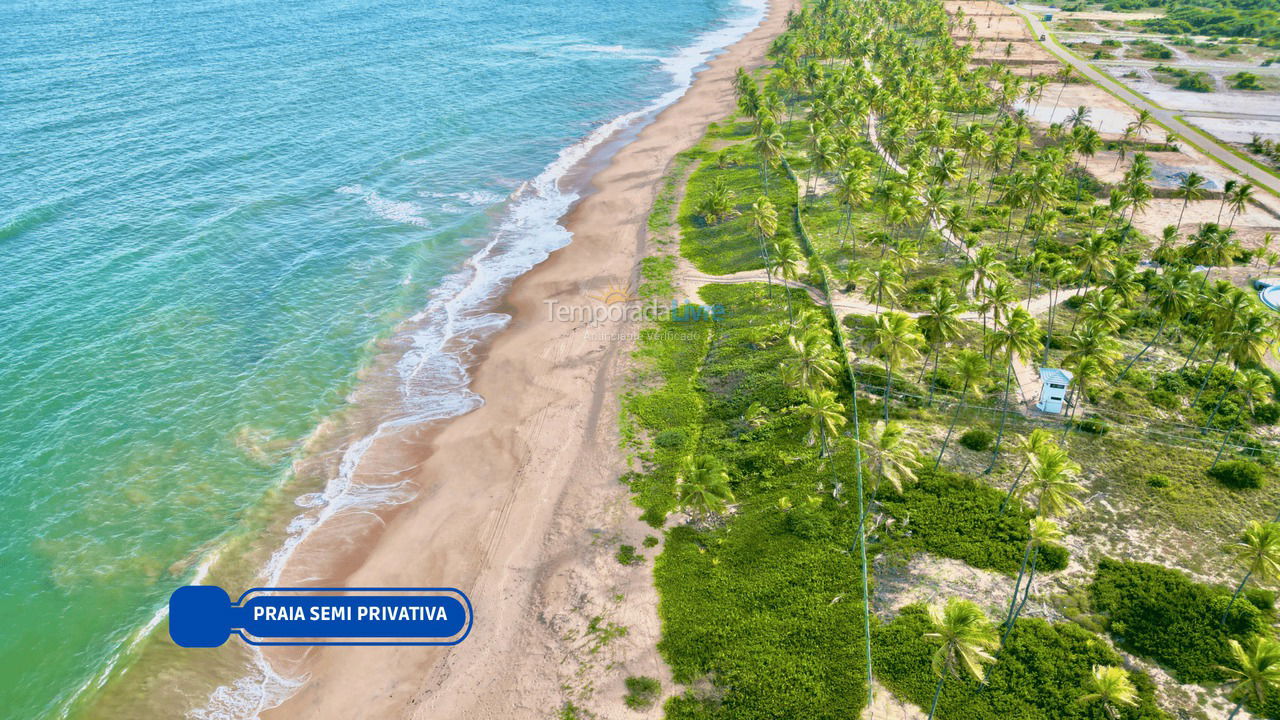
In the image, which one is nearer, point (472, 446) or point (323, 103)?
point (472, 446)

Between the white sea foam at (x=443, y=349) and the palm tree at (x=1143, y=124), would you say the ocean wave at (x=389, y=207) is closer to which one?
the white sea foam at (x=443, y=349)

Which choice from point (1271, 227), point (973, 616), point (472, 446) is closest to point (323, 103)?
point (472, 446)

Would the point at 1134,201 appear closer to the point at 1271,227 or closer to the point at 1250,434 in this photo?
the point at 1271,227

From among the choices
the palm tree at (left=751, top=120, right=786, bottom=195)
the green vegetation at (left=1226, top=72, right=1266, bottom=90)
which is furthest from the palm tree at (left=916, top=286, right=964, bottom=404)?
the green vegetation at (left=1226, top=72, right=1266, bottom=90)

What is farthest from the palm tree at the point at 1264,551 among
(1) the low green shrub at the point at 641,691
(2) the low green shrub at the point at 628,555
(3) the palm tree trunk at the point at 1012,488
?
(2) the low green shrub at the point at 628,555

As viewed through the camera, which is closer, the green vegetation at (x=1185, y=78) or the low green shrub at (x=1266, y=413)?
the low green shrub at (x=1266, y=413)

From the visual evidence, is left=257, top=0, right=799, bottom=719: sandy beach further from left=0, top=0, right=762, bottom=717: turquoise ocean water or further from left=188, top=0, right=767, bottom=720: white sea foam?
left=0, top=0, right=762, bottom=717: turquoise ocean water
